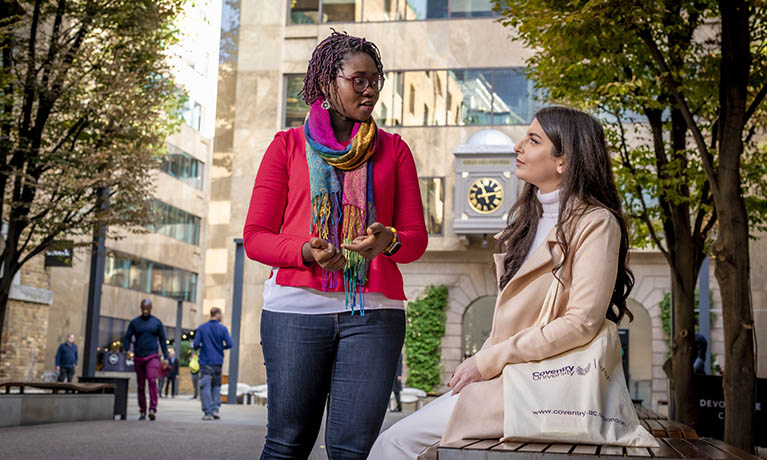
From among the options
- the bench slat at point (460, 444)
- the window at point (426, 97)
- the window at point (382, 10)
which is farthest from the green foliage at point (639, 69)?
the window at point (382, 10)

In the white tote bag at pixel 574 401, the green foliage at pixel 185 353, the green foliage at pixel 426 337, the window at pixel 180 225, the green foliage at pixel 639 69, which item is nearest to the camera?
the white tote bag at pixel 574 401

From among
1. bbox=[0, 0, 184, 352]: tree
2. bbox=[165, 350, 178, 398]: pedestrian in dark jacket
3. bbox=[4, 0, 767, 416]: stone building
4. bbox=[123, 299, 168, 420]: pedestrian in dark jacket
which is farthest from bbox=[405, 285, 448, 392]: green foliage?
bbox=[123, 299, 168, 420]: pedestrian in dark jacket

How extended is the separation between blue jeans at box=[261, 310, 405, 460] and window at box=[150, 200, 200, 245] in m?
37.4

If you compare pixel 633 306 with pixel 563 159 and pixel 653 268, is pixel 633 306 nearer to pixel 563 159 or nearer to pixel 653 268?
pixel 653 268

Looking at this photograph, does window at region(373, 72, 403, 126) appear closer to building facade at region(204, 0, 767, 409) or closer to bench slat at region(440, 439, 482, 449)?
building facade at region(204, 0, 767, 409)

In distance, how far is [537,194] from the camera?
3451mm

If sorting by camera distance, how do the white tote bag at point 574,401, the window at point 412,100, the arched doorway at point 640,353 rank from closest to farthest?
the white tote bag at point 574,401 < the window at point 412,100 < the arched doorway at point 640,353

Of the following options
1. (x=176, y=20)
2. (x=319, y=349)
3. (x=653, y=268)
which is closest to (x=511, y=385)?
(x=319, y=349)

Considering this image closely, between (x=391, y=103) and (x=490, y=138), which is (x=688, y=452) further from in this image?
(x=391, y=103)

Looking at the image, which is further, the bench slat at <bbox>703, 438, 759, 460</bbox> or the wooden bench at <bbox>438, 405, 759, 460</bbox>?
the bench slat at <bbox>703, 438, 759, 460</bbox>

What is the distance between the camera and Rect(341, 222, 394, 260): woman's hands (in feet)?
10.3

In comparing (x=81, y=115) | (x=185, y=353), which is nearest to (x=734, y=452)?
(x=81, y=115)

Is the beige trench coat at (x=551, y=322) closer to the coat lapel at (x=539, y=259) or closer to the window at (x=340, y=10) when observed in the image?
the coat lapel at (x=539, y=259)

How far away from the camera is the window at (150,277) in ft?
115
